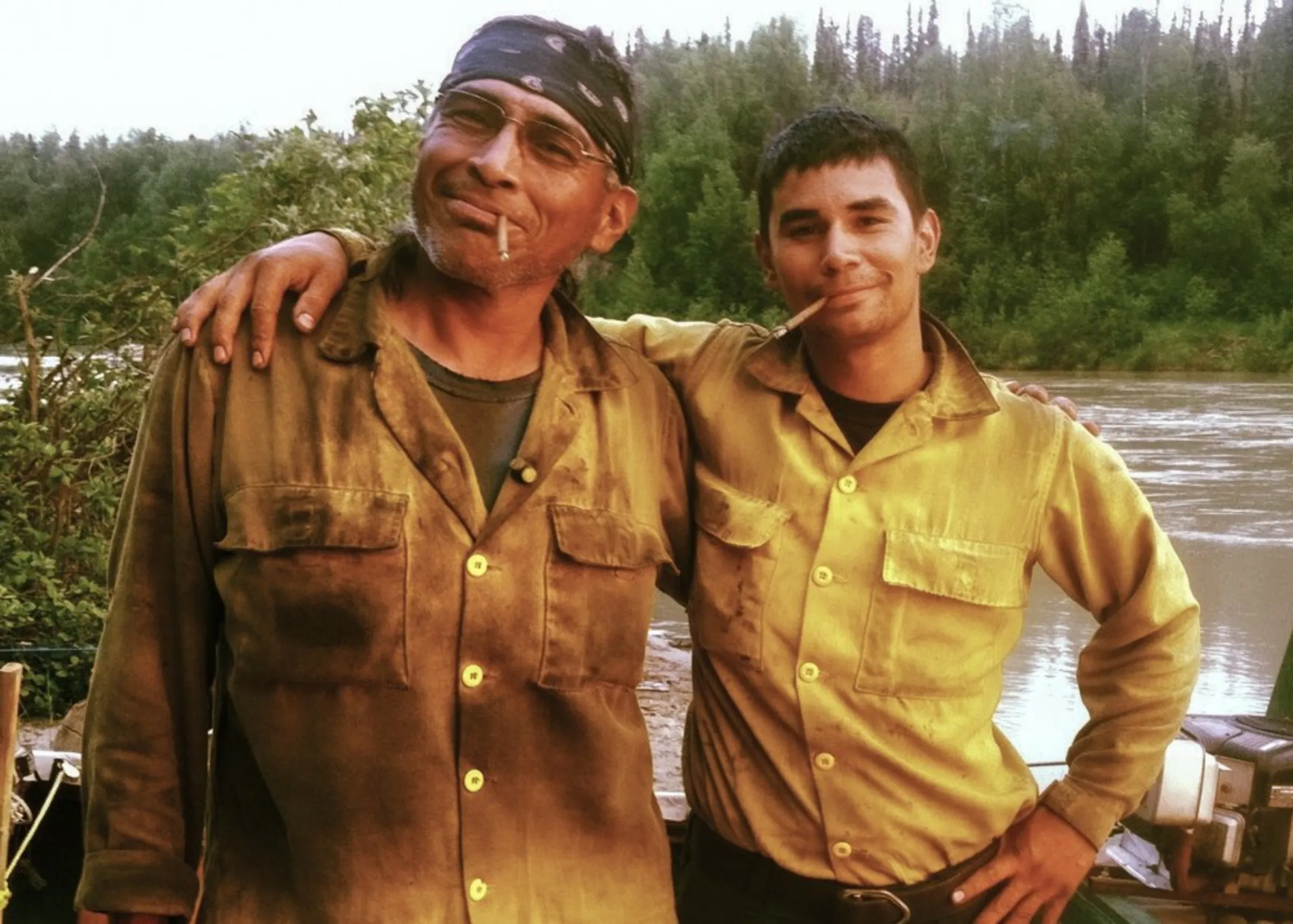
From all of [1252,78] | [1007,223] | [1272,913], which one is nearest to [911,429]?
[1272,913]

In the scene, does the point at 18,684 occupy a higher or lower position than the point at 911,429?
lower

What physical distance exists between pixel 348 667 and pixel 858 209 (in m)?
1.00

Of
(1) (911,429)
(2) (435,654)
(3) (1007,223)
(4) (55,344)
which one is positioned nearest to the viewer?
(2) (435,654)

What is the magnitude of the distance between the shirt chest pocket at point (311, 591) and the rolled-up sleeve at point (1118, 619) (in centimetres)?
99

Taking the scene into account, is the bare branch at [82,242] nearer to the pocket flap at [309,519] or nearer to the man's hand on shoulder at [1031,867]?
the pocket flap at [309,519]

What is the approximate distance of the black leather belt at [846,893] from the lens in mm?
1865

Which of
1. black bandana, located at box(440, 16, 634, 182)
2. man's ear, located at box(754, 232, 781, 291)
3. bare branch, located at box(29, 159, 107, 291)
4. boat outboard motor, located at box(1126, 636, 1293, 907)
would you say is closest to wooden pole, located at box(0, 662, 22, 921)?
black bandana, located at box(440, 16, 634, 182)

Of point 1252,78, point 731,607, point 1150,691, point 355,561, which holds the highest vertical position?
point 1252,78

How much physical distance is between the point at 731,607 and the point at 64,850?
1.82 metres

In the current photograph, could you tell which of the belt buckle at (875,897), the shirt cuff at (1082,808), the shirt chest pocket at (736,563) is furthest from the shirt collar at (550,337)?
the shirt cuff at (1082,808)

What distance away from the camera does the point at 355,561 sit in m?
1.54

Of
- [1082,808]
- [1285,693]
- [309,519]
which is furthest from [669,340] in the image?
[1285,693]

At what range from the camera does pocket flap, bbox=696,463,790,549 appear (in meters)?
1.93

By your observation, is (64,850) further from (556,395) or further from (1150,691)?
(1150,691)
